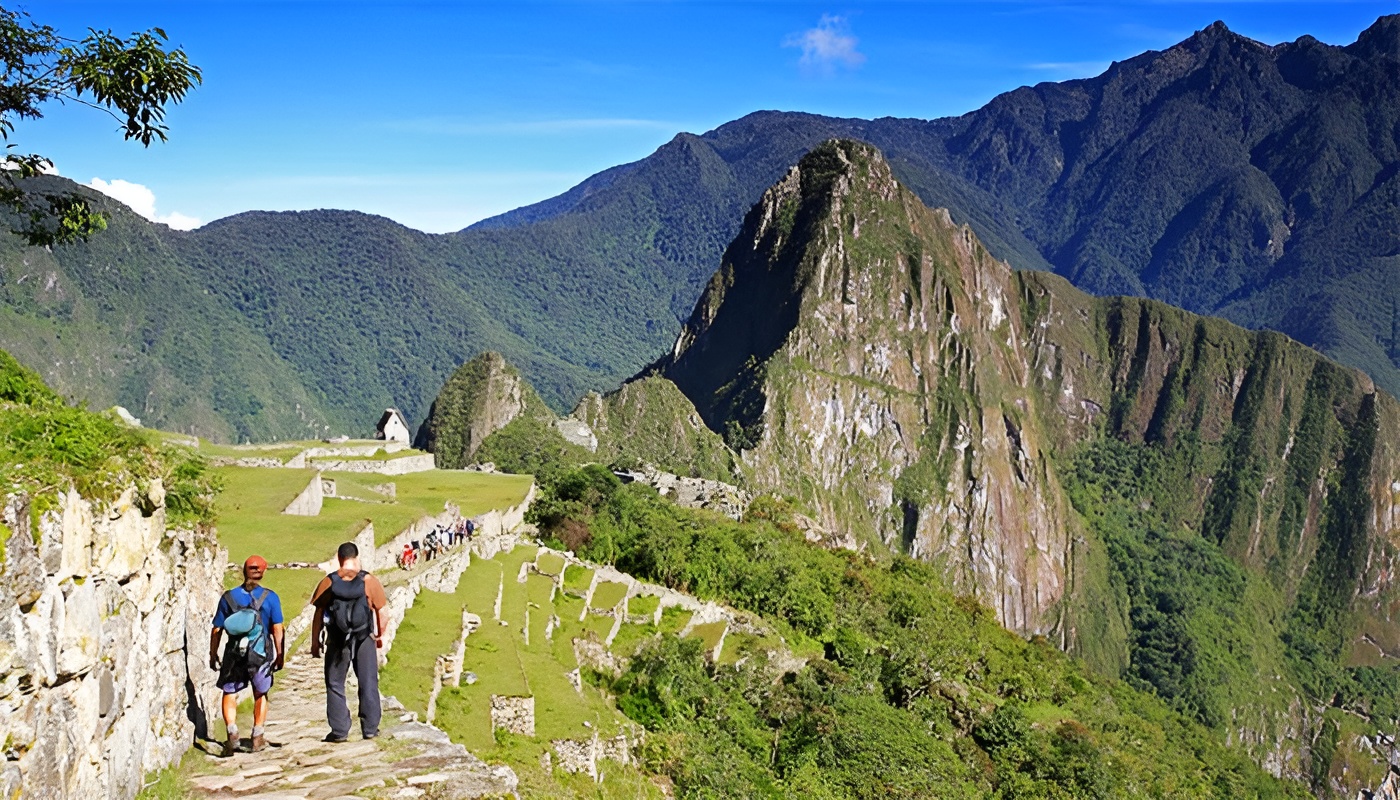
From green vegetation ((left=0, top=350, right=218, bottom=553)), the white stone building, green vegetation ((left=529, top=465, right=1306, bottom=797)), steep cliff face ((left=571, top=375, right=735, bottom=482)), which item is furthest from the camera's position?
steep cliff face ((left=571, top=375, right=735, bottom=482))

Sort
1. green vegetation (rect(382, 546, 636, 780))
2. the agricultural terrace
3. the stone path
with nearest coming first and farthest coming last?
the stone path, green vegetation (rect(382, 546, 636, 780)), the agricultural terrace

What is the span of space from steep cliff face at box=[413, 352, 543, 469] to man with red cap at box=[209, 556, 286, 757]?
7789 cm

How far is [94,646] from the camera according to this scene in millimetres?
7238

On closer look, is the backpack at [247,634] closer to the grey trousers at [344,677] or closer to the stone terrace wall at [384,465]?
the grey trousers at [344,677]

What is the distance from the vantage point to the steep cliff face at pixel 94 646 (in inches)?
250

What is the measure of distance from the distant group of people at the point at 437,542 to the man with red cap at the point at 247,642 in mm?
14732

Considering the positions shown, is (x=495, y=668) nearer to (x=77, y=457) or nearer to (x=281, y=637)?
(x=281, y=637)

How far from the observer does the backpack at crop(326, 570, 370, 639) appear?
391 inches

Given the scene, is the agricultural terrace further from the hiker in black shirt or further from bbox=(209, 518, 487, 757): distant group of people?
the hiker in black shirt

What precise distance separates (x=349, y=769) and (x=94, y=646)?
9.06 ft

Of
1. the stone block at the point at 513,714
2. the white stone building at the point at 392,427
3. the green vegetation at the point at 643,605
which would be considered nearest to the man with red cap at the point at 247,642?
the stone block at the point at 513,714

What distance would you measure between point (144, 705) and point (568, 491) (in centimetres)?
3886

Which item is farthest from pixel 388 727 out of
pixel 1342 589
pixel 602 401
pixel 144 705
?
pixel 1342 589

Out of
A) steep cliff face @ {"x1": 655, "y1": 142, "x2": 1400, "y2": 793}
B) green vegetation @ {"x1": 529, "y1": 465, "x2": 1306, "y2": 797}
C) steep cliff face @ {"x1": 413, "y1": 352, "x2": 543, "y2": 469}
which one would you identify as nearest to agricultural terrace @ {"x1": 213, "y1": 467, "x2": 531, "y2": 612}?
green vegetation @ {"x1": 529, "y1": 465, "x2": 1306, "y2": 797}
